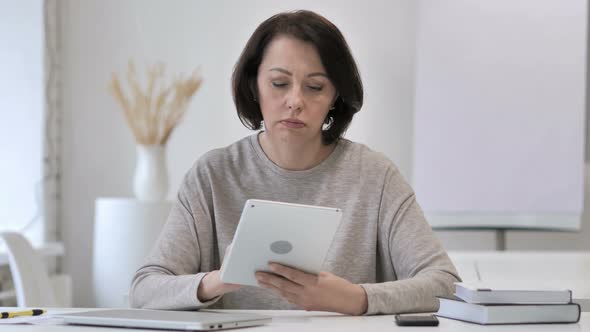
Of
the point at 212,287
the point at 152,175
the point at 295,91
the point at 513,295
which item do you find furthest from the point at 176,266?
the point at 152,175

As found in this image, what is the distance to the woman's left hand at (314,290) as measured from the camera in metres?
1.35

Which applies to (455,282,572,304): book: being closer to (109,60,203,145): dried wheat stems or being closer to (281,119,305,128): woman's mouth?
(281,119,305,128): woman's mouth

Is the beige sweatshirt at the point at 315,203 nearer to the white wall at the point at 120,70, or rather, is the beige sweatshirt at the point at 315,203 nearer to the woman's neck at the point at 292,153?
the woman's neck at the point at 292,153

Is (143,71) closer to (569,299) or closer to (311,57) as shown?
(311,57)

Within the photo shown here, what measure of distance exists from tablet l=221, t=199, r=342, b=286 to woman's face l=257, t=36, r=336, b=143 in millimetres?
469

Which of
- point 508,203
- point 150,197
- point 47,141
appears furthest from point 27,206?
point 508,203

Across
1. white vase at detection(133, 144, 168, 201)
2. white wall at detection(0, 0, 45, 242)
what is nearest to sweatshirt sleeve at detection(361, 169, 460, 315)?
white vase at detection(133, 144, 168, 201)

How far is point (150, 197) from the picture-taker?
351 cm

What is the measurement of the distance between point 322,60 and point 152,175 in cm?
188

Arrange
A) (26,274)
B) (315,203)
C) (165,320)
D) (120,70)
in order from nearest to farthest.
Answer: (165,320) → (315,203) → (26,274) → (120,70)

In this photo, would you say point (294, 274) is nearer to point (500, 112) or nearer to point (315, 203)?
point (315, 203)

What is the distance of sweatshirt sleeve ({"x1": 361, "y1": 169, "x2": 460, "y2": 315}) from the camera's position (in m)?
1.50

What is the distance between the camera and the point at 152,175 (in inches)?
138

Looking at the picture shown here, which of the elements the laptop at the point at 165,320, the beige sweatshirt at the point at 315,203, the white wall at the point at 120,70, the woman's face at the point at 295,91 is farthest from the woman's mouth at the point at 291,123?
the white wall at the point at 120,70
